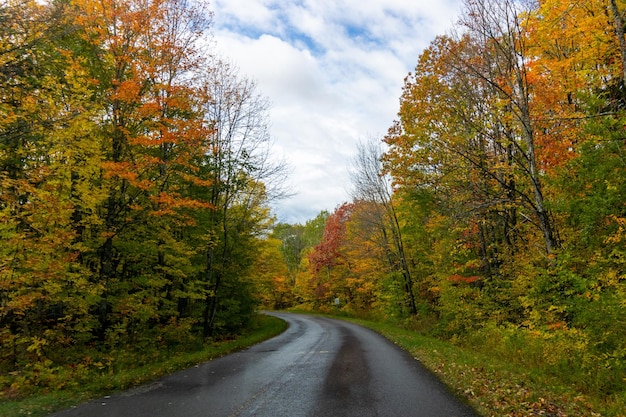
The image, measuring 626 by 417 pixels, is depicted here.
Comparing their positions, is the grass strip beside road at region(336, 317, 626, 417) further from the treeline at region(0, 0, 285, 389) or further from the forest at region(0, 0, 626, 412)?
the treeline at region(0, 0, 285, 389)

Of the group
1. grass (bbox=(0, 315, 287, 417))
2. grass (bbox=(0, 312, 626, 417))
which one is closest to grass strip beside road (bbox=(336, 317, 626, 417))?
grass (bbox=(0, 312, 626, 417))

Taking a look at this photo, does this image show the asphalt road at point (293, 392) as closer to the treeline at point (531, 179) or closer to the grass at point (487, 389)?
the grass at point (487, 389)

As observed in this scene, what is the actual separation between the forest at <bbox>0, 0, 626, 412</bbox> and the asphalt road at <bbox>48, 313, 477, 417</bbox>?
8.95ft

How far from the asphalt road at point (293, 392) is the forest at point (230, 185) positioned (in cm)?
273

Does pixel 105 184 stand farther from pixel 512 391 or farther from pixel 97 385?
pixel 512 391

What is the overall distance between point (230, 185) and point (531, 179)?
1287 centimetres

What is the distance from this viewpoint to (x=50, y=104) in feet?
31.5

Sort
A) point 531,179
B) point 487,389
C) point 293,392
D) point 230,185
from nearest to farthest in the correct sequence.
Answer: point 487,389, point 293,392, point 531,179, point 230,185

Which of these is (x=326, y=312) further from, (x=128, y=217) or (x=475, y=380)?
(x=475, y=380)

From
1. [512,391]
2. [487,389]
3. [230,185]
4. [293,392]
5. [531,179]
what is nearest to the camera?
[512,391]

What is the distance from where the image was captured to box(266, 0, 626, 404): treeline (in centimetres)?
→ 831

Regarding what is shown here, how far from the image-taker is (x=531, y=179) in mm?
10625

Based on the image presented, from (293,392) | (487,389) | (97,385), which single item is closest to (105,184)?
(97,385)

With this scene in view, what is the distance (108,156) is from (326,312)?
36946 millimetres
